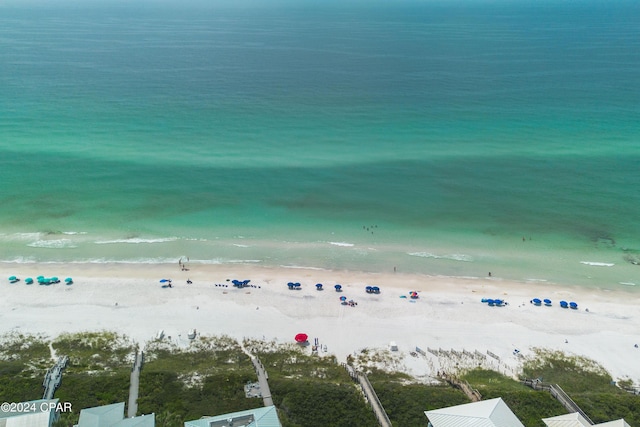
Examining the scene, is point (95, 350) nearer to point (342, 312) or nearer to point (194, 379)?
point (194, 379)

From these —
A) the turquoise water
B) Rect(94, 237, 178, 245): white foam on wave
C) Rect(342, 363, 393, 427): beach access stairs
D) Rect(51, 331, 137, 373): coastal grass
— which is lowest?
Rect(342, 363, 393, 427): beach access stairs

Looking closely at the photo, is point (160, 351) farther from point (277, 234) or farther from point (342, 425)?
point (277, 234)

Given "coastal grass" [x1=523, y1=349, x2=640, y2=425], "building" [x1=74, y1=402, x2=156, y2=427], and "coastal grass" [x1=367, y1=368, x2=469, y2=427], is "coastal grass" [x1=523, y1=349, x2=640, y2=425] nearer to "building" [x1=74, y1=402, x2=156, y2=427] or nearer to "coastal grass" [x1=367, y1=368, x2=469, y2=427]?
"coastal grass" [x1=367, y1=368, x2=469, y2=427]

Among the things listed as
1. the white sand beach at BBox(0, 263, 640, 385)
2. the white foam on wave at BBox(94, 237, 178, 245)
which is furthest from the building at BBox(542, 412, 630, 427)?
the white foam on wave at BBox(94, 237, 178, 245)

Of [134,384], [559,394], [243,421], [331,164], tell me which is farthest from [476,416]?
[331,164]

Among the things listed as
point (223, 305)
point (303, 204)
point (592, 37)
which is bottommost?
point (223, 305)

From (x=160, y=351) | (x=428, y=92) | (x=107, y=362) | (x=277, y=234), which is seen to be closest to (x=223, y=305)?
(x=160, y=351)

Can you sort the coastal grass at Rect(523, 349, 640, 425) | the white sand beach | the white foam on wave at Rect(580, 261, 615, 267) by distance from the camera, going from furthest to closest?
the white foam on wave at Rect(580, 261, 615, 267), the white sand beach, the coastal grass at Rect(523, 349, 640, 425)

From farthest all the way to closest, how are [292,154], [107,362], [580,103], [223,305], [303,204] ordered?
[580,103] → [292,154] → [303,204] → [223,305] → [107,362]
